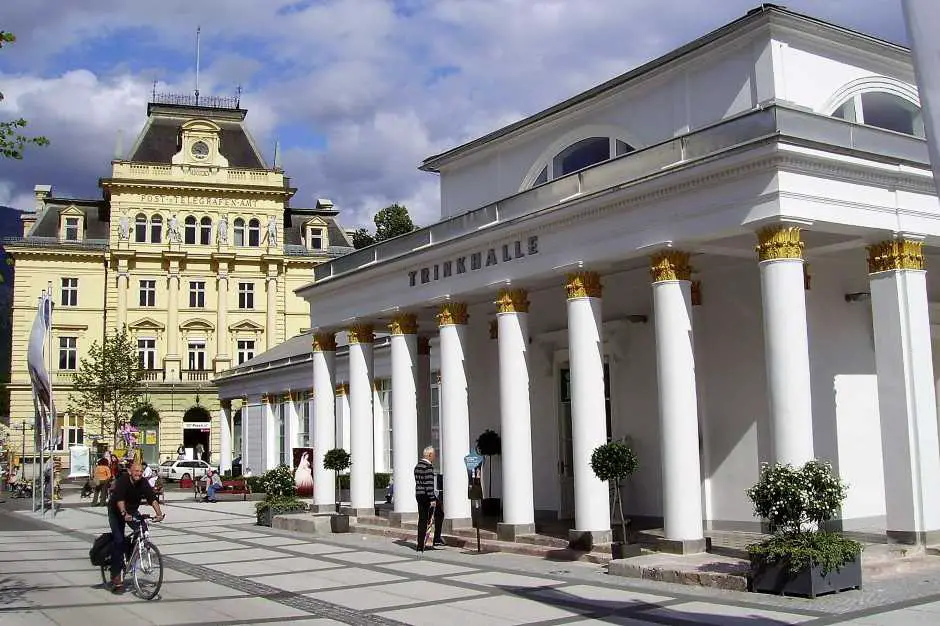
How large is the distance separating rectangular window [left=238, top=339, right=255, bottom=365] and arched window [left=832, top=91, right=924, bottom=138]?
55.4 m

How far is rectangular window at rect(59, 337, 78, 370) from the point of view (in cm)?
6488

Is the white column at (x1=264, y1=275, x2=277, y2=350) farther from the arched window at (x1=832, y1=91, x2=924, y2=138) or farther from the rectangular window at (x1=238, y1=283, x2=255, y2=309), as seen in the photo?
the arched window at (x1=832, y1=91, x2=924, y2=138)

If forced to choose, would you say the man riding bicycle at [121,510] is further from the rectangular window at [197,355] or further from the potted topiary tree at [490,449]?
the rectangular window at [197,355]

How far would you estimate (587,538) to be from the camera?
16453 mm

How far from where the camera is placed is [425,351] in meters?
25.4

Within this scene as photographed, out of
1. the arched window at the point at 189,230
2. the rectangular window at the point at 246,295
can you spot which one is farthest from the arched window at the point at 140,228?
the rectangular window at the point at 246,295

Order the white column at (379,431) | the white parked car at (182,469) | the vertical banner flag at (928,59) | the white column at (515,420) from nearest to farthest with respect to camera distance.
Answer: the vertical banner flag at (928,59), the white column at (515,420), the white column at (379,431), the white parked car at (182,469)

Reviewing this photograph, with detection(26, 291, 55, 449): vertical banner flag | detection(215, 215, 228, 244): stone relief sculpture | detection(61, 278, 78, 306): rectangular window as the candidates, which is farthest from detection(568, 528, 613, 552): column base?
detection(61, 278, 78, 306): rectangular window

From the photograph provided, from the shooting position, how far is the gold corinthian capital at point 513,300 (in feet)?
62.1

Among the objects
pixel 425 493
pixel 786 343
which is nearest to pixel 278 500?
pixel 425 493

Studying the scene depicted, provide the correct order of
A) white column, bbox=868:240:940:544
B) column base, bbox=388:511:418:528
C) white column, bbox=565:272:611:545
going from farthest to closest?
column base, bbox=388:511:418:528 < white column, bbox=565:272:611:545 < white column, bbox=868:240:940:544

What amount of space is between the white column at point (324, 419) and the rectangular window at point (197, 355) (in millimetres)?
42585

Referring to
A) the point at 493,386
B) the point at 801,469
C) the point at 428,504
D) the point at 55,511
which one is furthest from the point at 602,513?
the point at 55,511

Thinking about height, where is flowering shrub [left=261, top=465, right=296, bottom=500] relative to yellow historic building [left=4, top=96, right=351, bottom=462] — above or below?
below
